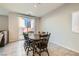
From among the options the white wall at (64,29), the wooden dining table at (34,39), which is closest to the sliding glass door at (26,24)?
the wooden dining table at (34,39)

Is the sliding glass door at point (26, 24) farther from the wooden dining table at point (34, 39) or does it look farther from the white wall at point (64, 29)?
the white wall at point (64, 29)

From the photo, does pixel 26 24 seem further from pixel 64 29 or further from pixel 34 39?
pixel 64 29

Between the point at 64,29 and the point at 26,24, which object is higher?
the point at 26,24

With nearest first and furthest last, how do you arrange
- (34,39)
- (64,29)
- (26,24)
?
1. (26,24)
2. (34,39)
3. (64,29)

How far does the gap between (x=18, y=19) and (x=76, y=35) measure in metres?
2.25

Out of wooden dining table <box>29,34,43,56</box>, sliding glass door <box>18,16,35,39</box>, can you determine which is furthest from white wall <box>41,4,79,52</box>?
sliding glass door <box>18,16,35,39</box>

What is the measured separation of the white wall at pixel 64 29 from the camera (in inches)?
170

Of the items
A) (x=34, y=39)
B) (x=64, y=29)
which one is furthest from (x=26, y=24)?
(x=64, y=29)

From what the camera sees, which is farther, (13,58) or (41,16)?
(41,16)

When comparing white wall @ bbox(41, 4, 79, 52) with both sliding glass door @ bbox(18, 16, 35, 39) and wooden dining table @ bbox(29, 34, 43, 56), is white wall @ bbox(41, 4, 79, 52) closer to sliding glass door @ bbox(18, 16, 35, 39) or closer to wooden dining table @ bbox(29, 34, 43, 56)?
wooden dining table @ bbox(29, 34, 43, 56)

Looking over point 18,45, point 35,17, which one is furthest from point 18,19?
point 18,45

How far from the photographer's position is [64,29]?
4828mm

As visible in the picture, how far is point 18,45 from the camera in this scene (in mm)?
3650

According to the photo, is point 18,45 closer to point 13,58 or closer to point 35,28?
point 35,28
